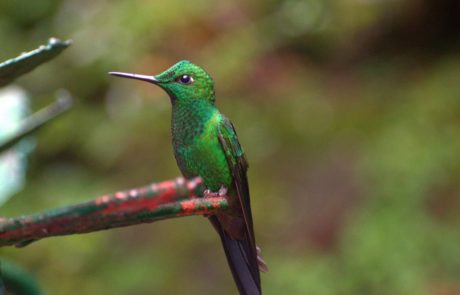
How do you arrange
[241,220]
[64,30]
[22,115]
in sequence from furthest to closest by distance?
[64,30] < [22,115] < [241,220]

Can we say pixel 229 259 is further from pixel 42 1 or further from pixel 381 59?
pixel 42 1

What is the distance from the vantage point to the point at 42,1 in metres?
3.54

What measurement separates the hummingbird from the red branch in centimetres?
19

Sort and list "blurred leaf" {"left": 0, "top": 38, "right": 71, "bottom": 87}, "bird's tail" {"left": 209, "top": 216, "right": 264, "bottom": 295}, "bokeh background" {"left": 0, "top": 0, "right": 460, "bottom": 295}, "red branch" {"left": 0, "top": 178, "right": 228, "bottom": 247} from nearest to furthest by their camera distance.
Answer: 1. "red branch" {"left": 0, "top": 178, "right": 228, "bottom": 247}
2. "blurred leaf" {"left": 0, "top": 38, "right": 71, "bottom": 87}
3. "bird's tail" {"left": 209, "top": 216, "right": 264, "bottom": 295}
4. "bokeh background" {"left": 0, "top": 0, "right": 460, "bottom": 295}

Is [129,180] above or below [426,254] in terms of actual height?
above

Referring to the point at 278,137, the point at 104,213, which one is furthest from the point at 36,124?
the point at 278,137

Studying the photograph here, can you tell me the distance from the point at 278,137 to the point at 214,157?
7.31ft

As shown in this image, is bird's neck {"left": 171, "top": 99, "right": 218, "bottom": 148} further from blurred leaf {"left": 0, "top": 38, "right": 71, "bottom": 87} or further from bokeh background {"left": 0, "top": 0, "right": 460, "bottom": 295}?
bokeh background {"left": 0, "top": 0, "right": 460, "bottom": 295}

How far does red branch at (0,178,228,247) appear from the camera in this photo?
287 millimetres

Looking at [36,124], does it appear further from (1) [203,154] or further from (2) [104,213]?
(2) [104,213]

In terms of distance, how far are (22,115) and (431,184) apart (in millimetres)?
Result: 2193

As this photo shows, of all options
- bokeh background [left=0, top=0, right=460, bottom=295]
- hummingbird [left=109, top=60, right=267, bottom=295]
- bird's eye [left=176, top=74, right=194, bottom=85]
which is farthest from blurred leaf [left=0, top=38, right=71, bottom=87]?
bokeh background [left=0, top=0, right=460, bottom=295]

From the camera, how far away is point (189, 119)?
25.6 inches

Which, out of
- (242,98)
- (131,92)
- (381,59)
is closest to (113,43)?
(131,92)
